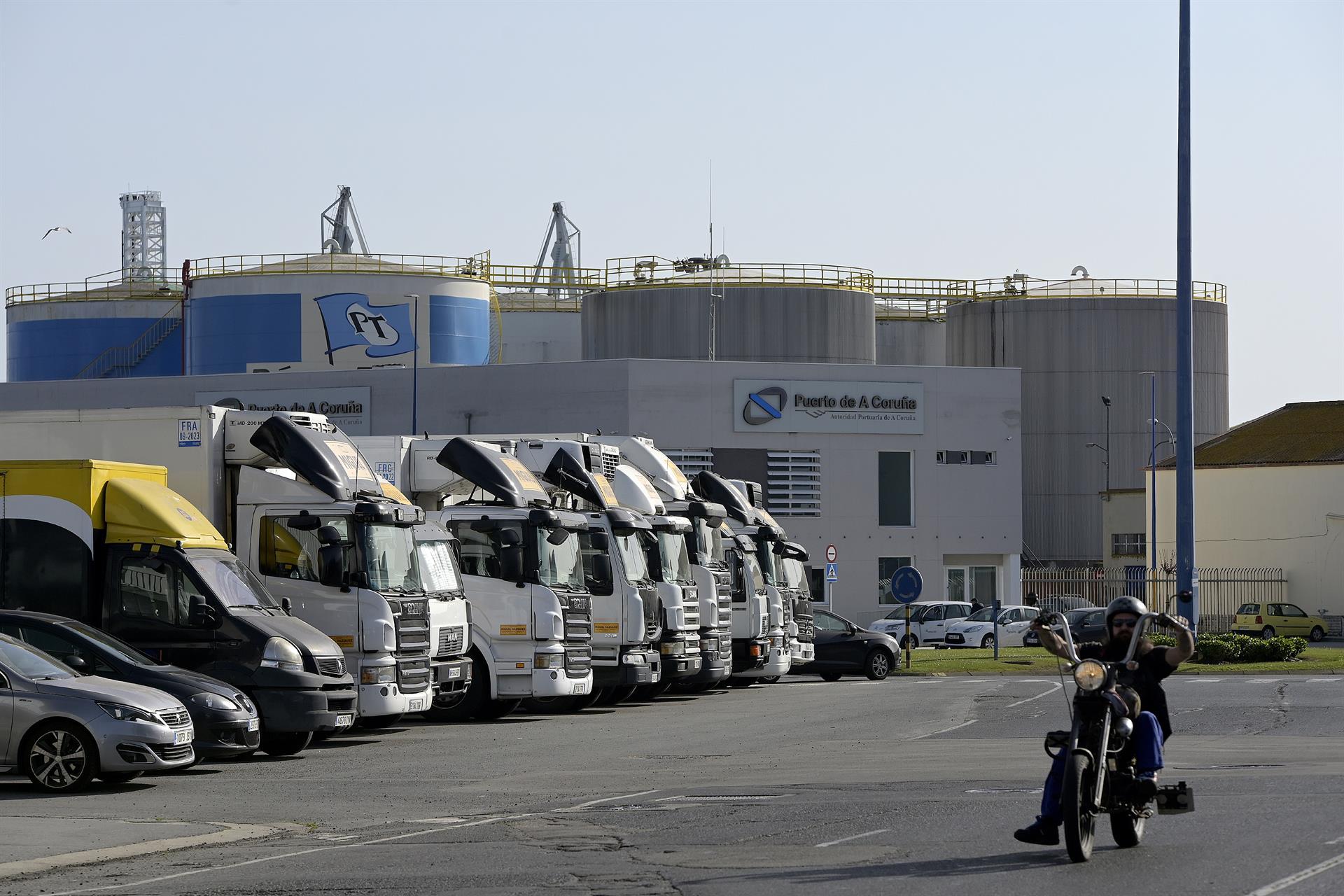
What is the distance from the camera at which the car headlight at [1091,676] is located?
10492 mm

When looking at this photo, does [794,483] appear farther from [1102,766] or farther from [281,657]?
[1102,766]

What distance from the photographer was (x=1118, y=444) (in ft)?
239

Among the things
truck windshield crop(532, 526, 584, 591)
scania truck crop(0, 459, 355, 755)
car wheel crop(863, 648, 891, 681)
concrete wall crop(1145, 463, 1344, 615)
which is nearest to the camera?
scania truck crop(0, 459, 355, 755)

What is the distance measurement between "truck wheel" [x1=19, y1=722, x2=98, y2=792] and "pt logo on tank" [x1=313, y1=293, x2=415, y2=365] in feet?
186

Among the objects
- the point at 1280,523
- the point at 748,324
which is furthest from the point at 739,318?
the point at 1280,523

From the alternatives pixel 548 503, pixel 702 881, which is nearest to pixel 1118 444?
pixel 548 503

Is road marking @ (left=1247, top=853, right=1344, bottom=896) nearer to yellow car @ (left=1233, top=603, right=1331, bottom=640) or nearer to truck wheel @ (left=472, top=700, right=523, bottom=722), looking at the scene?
truck wheel @ (left=472, top=700, right=523, bottom=722)

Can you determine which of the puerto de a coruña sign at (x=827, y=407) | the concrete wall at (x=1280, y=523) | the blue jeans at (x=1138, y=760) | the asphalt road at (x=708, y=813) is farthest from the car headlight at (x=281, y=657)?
the concrete wall at (x=1280, y=523)

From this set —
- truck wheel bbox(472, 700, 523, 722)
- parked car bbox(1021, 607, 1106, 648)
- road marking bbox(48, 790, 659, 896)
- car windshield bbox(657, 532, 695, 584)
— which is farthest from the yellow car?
road marking bbox(48, 790, 659, 896)

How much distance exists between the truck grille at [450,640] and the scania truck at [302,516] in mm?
101

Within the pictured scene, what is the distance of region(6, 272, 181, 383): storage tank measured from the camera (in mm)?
82688

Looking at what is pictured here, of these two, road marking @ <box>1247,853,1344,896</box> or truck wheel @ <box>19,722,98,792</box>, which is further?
truck wheel @ <box>19,722,98,792</box>

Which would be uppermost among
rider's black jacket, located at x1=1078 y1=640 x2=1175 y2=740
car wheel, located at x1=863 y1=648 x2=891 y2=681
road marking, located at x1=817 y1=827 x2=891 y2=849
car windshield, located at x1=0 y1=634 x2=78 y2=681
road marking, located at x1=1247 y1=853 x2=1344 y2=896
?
rider's black jacket, located at x1=1078 y1=640 x2=1175 y2=740

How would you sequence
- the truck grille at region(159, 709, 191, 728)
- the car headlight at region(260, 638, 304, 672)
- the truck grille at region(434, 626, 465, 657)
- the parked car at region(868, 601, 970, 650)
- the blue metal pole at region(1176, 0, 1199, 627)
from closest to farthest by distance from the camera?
the truck grille at region(159, 709, 191, 728), the car headlight at region(260, 638, 304, 672), the truck grille at region(434, 626, 465, 657), the blue metal pole at region(1176, 0, 1199, 627), the parked car at region(868, 601, 970, 650)
